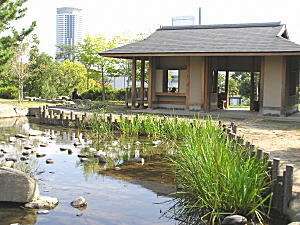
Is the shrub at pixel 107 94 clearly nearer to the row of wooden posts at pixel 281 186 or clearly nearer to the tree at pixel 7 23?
the tree at pixel 7 23

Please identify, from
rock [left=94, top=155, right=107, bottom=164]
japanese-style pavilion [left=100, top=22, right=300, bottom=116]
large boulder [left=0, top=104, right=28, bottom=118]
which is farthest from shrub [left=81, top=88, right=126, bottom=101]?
rock [left=94, top=155, right=107, bottom=164]

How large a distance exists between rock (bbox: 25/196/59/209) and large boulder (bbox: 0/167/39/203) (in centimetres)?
9

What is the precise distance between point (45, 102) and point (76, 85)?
260 inches

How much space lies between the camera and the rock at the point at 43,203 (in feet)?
19.1

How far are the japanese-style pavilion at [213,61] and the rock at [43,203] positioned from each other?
11.0m

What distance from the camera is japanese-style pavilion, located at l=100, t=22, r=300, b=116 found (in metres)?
16.1

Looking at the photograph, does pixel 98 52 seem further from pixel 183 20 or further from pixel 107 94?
pixel 183 20

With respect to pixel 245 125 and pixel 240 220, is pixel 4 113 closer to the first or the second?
pixel 245 125

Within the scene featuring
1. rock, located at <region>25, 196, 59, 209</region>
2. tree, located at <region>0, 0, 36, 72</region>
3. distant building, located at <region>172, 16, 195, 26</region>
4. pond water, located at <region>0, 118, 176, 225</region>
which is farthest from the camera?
distant building, located at <region>172, 16, 195, 26</region>

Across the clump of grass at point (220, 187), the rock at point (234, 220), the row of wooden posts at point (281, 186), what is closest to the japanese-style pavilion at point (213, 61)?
the row of wooden posts at point (281, 186)

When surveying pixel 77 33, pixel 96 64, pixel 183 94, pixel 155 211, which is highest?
pixel 77 33

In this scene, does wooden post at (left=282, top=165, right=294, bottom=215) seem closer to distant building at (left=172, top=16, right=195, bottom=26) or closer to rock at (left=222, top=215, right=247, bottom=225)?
rock at (left=222, top=215, right=247, bottom=225)

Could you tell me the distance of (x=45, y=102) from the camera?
76.9 ft

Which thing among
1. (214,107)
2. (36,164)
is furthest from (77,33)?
(36,164)
